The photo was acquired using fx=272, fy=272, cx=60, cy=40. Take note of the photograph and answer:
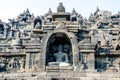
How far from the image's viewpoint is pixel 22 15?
228ft

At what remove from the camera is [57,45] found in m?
22.4

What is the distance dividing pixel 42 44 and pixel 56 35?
155 cm

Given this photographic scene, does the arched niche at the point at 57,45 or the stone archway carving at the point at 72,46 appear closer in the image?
the stone archway carving at the point at 72,46

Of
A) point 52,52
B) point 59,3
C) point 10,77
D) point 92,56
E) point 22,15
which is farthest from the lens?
point 22,15

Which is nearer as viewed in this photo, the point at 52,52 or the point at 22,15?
the point at 52,52

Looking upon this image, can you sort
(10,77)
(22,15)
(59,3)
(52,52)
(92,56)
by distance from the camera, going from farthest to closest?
1. (22,15)
2. (59,3)
3. (52,52)
4. (92,56)
5. (10,77)

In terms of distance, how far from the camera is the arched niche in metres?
21.2

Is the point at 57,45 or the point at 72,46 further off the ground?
the point at 72,46

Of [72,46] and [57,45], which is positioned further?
[57,45]

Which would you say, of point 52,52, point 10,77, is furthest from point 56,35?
point 10,77

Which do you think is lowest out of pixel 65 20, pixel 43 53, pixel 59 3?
pixel 43 53

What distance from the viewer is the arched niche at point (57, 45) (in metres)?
21.2

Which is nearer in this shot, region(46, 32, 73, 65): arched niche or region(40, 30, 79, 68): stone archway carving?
region(40, 30, 79, 68): stone archway carving

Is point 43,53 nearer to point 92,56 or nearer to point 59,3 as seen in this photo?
point 92,56
